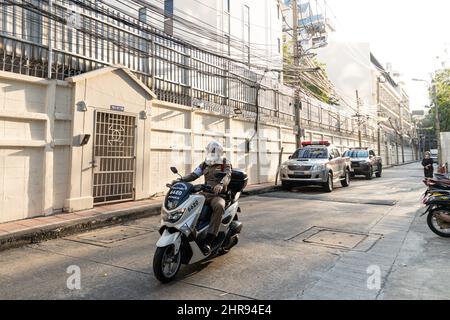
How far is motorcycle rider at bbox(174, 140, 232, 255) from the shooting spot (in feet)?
14.1

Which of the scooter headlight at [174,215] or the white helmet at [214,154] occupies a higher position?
the white helmet at [214,154]

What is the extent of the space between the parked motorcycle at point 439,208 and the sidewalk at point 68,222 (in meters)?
5.94

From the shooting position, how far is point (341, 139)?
2694cm

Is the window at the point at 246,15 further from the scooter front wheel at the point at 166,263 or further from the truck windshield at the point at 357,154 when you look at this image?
the scooter front wheel at the point at 166,263

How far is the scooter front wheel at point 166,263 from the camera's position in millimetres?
3652

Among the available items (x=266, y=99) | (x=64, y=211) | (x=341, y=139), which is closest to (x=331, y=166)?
(x=266, y=99)

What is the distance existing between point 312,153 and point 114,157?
8.30 meters

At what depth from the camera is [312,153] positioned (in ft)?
44.3

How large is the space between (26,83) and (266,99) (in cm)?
1128

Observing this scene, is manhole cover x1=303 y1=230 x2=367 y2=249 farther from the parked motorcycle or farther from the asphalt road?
the parked motorcycle

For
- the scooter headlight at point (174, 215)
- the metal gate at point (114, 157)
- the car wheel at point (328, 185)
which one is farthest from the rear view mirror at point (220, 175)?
the car wheel at point (328, 185)

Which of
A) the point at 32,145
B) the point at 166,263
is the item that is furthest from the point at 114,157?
the point at 166,263

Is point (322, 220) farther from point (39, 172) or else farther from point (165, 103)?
point (39, 172)
